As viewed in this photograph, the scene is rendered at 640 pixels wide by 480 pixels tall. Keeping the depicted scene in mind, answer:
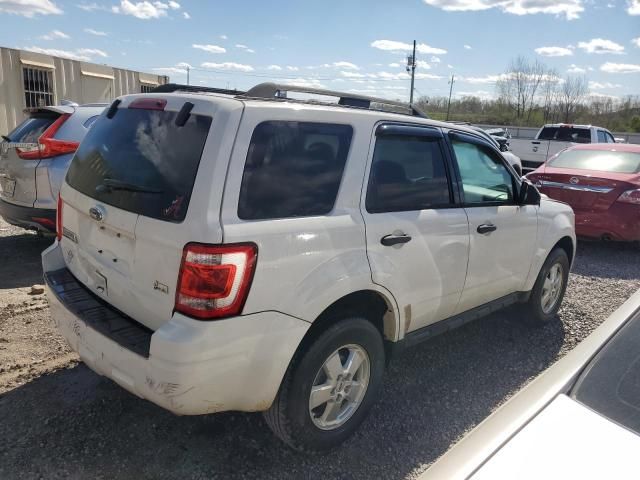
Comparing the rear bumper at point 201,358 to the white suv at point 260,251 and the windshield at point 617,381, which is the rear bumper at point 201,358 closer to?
the white suv at point 260,251

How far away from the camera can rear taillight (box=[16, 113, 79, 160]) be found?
5465 mm

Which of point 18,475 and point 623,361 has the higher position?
point 623,361

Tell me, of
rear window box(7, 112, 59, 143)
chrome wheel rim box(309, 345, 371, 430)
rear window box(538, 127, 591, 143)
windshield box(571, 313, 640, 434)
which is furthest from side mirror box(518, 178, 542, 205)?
rear window box(538, 127, 591, 143)

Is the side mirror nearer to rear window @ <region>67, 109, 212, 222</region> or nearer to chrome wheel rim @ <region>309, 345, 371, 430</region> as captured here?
chrome wheel rim @ <region>309, 345, 371, 430</region>

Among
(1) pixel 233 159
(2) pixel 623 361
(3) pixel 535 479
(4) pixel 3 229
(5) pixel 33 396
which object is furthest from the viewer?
(4) pixel 3 229

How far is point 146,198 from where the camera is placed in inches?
97.3

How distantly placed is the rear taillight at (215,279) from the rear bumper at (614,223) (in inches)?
260

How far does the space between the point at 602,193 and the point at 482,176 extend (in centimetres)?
442

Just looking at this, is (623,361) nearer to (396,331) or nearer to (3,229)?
(396,331)

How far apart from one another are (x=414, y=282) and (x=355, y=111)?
1.05 m

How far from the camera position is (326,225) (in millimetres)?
2551

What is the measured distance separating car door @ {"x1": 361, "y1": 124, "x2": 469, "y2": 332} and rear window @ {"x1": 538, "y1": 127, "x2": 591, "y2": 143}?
14.4m

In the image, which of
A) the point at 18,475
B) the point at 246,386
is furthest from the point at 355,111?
the point at 18,475

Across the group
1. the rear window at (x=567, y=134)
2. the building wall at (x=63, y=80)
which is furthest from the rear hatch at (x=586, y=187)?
the building wall at (x=63, y=80)
